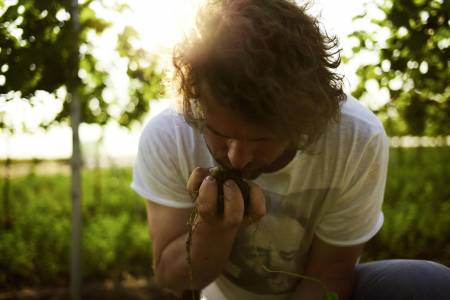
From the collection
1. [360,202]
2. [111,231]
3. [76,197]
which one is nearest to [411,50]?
[360,202]

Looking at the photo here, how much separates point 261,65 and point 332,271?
3.13ft

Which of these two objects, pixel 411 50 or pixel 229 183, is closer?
pixel 229 183

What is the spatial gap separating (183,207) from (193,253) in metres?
0.18

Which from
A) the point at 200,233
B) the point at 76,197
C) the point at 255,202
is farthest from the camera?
the point at 76,197

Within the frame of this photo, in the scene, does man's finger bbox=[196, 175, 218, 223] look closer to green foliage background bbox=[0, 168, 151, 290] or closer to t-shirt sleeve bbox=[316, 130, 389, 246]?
t-shirt sleeve bbox=[316, 130, 389, 246]

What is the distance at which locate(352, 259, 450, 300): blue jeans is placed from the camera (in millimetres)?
1788

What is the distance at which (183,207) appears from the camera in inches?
76.8

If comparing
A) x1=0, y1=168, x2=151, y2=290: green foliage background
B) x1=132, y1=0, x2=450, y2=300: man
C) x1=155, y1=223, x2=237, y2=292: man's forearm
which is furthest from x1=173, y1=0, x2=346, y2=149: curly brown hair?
x1=0, y1=168, x2=151, y2=290: green foliage background

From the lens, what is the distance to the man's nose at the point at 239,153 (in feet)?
4.92

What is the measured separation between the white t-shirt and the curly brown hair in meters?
0.34

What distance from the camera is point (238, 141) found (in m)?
1.49

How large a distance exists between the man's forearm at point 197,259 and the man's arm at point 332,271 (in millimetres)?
364

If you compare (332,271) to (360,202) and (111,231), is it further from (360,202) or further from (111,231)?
(111,231)

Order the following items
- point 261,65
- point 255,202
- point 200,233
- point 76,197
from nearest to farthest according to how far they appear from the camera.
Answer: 1. point 261,65
2. point 255,202
3. point 200,233
4. point 76,197
